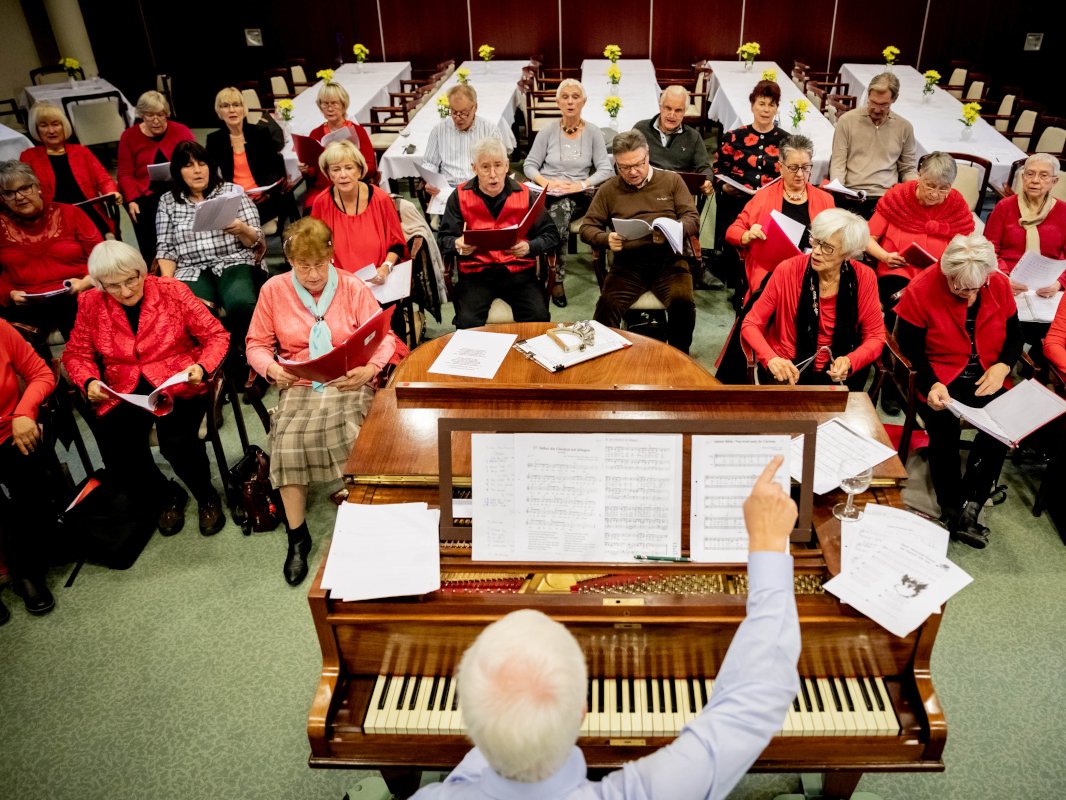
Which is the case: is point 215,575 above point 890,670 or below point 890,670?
below

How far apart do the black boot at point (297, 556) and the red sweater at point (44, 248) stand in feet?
7.61

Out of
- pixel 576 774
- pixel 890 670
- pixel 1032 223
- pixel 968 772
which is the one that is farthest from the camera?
pixel 1032 223

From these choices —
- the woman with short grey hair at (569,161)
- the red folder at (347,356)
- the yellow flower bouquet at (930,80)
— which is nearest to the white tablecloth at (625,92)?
the woman with short grey hair at (569,161)

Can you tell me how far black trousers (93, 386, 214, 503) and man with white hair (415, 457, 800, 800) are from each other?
2.61 meters

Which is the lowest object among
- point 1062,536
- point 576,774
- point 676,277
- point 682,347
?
point 1062,536

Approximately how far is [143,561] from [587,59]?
9.56 meters

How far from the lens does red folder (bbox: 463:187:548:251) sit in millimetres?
4121

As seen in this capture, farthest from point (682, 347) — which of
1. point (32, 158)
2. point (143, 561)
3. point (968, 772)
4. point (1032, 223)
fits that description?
point (32, 158)

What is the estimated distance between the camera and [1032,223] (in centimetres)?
441

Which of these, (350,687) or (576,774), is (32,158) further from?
(576,774)

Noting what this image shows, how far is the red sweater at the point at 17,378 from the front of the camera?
3350 millimetres

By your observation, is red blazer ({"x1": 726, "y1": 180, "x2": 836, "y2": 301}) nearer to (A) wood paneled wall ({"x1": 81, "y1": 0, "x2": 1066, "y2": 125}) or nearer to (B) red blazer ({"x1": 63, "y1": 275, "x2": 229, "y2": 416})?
(B) red blazer ({"x1": 63, "y1": 275, "x2": 229, "y2": 416})

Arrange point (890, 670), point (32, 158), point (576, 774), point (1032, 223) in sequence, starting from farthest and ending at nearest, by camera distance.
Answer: point (32, 158), point (1032, 223), point (890, 670), point (576, 774)

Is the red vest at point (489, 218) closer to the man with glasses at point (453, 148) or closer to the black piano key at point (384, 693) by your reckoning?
the man with glasses at point (453, 148)
